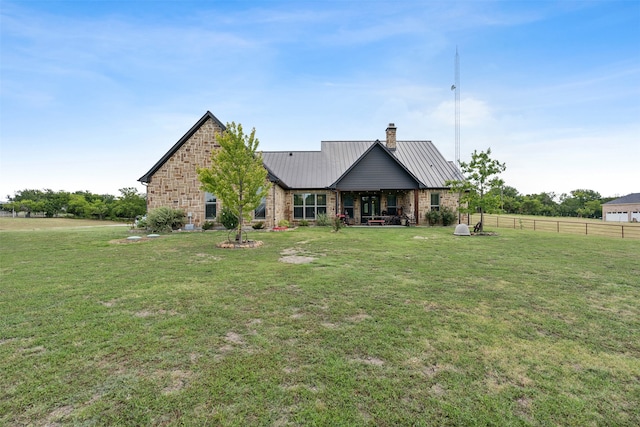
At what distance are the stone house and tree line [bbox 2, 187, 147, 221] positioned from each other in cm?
2890

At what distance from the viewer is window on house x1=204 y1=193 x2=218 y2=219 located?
20.0 metres

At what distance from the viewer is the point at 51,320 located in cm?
421

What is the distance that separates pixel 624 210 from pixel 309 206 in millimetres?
67970

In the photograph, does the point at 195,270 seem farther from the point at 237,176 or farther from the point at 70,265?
the point at 237,176

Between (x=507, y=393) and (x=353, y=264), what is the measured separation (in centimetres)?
588

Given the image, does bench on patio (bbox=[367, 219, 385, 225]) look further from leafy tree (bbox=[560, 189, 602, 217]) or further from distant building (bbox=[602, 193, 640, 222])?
leafy tree (bbox=[560, 189, 602, 217])

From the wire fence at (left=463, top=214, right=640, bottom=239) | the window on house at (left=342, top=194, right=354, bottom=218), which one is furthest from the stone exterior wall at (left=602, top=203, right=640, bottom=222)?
the window on house at (left=342, top=194, right=354, bottom=218)

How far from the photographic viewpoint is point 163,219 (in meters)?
18.1

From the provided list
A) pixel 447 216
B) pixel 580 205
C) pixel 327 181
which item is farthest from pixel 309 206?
pixel 580 205

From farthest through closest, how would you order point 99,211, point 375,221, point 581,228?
1. point 99,211
2. point 581,228
3. point 375,221

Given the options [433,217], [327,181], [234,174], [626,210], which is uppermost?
[327,181]

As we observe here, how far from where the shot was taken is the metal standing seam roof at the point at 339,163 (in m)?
24.0

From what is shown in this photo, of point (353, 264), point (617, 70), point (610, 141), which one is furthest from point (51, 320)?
point (610, 141)

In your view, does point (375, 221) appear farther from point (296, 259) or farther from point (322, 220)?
point (296, 259)
